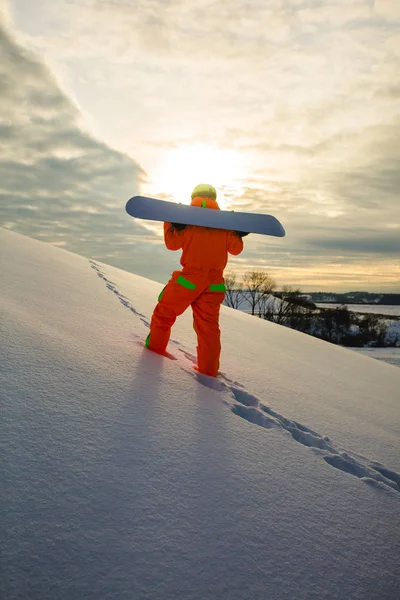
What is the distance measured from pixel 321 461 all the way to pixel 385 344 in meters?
47.4

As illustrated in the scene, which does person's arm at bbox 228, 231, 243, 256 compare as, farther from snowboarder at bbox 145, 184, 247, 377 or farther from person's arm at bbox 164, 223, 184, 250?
person's arm at bbox 164, 223, 184, 250

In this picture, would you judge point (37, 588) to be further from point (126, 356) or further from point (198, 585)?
point (126, 356)

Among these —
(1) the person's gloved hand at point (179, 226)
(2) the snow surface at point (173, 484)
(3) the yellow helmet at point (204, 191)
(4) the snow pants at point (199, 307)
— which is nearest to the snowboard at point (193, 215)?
(1) the person's gloved hand at point (179, 226)

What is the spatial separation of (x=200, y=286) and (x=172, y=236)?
44 centimetres

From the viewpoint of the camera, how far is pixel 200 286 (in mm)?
2619

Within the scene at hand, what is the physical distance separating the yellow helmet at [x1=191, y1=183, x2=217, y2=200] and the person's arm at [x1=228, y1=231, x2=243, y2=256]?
40 cm

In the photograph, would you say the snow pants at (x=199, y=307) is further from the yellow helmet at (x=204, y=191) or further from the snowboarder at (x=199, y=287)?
the yellow helmet at (x=204, y=191)

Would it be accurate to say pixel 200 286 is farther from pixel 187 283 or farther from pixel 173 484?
pixel 173 484

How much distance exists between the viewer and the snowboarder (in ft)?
8.56

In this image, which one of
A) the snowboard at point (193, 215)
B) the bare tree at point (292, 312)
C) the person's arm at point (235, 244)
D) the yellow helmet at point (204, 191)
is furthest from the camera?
the bare tree at point (292, 312)

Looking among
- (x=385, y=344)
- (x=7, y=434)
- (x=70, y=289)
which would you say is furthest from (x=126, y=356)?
(x=385, y=344)

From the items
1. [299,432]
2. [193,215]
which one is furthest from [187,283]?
[299,432]

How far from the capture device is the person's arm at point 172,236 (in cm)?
266

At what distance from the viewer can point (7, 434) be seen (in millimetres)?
1224
